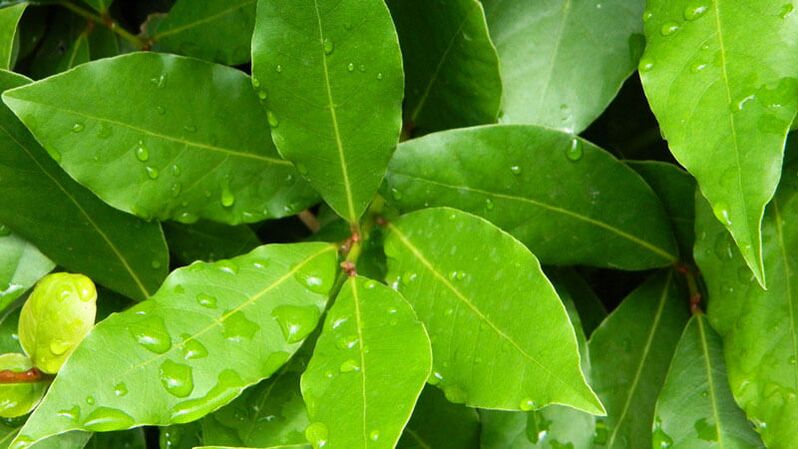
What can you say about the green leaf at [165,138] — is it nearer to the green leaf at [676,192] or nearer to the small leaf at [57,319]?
the small leaf at [57,319]

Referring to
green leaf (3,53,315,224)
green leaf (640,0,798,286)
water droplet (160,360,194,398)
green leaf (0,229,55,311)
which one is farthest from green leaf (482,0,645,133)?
green leaf (0,229,55,311)

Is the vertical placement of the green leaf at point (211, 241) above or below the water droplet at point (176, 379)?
below

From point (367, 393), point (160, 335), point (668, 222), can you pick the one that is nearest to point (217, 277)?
point (160, 335)

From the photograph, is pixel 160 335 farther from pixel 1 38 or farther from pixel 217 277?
pixel 1 38

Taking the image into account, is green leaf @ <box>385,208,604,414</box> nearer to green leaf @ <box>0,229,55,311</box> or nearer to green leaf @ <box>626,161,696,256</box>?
green leaf @ <box>626,161,696,256</box>

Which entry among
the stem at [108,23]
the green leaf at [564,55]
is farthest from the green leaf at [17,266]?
the green leaf at [564,55]

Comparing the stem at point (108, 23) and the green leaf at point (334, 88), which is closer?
the green leaf at point (334, 88)

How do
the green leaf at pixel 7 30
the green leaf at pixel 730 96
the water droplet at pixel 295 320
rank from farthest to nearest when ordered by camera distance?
the green leaf at pixel 7 30, the water droplet at pixel 295 320, the green leaf at pixel 730 96

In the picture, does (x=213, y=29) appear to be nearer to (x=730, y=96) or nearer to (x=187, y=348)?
(x=187, y=348)
